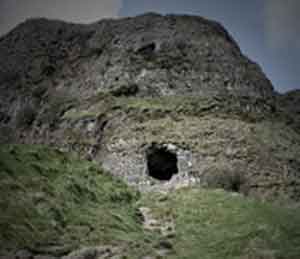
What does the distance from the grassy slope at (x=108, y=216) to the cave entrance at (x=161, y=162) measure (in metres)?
4.42

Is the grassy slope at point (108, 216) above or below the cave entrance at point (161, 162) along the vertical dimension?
below

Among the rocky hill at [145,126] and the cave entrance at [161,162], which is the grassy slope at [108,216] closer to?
the rocky hill at [145,126]

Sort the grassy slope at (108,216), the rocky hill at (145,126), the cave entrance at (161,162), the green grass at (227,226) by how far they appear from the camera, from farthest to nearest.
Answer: the cave entrance at (161,162) → the rocky hill at (145,126) → the green grass at (227,226) → the grassy slope at (108,216)

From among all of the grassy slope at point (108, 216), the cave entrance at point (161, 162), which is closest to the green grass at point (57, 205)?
the grassy slope at point (108, 216)

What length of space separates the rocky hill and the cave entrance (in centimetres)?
5

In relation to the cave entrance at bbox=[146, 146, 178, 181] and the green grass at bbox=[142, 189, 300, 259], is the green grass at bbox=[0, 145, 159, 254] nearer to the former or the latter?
the green grass at bbox=[142, 189, 300, 259]

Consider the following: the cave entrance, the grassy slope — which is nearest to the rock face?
the cave entrance

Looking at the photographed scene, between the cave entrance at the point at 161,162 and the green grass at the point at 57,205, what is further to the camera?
the cave entrance at the point at 161,162

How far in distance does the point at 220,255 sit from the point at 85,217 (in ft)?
8.15

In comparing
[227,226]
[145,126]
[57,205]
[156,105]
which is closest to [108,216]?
[57,205]

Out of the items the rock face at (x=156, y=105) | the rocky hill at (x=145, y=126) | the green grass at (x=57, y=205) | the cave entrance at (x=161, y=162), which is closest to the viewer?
the green grass at (x=57, y=205)

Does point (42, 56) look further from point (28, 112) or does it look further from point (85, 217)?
point (85, 217)

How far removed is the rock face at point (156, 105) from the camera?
13.6m

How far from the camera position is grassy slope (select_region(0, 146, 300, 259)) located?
5.91 m
